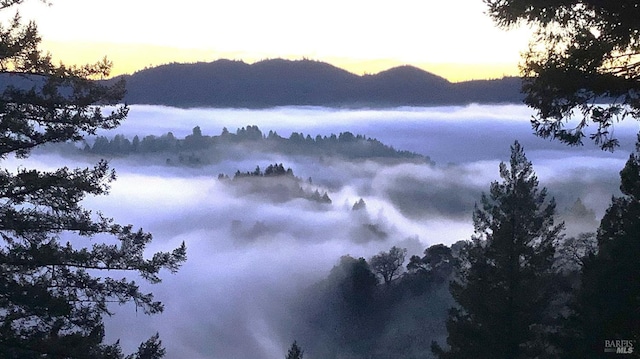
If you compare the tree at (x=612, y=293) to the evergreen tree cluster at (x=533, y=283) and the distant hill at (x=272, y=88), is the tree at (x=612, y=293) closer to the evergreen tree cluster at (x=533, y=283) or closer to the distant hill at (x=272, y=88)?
the evergreen tree cluster at (x=533, y=283)

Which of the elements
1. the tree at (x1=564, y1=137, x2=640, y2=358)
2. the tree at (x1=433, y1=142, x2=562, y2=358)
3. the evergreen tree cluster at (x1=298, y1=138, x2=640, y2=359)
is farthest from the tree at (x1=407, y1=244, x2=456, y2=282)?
the tree at (x1=564, y1=137, x2=640, y2=358)

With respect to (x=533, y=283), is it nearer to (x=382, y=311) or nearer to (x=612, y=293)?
(x=612, y=293)

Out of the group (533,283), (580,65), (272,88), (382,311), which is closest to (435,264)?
(382,311)

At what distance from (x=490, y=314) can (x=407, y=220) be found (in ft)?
366

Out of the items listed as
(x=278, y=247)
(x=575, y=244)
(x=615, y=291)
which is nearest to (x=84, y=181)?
(x=615, y=291)

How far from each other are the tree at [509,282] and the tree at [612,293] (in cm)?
90

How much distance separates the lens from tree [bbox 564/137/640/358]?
1202 cm

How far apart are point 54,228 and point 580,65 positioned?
7.26 meters

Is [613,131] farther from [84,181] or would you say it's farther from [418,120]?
[418,120]

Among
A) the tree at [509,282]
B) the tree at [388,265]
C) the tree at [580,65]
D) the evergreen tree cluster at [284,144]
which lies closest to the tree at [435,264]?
the tree at [388,265]

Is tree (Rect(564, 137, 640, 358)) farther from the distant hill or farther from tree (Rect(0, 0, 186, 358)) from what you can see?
the distant hill

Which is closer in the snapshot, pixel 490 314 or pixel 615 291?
pixel 615 291

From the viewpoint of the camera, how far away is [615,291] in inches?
491

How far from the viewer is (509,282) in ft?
45.1
